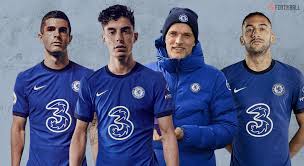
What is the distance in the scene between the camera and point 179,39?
4.80 m

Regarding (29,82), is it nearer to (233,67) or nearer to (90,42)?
(233,67)

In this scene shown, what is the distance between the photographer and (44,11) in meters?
7.93

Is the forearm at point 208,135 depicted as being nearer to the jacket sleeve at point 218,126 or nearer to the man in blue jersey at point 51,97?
the jacket sleeve at point 218,126

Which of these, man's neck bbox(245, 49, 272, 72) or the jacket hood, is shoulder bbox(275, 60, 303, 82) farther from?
the jacket hood

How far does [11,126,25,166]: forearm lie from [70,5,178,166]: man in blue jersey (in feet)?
3.41

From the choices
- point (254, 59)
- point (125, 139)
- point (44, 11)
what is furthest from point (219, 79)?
point (44, 11)

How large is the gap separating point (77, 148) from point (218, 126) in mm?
1179

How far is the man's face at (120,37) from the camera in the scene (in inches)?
174

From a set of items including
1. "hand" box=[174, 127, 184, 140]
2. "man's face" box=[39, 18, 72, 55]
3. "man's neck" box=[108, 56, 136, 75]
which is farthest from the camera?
"man's face" box=[39, 18, 72, 55]

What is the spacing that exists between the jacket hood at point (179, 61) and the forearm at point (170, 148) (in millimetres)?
714

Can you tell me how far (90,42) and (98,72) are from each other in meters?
3.36

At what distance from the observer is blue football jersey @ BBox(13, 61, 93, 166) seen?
202 inches

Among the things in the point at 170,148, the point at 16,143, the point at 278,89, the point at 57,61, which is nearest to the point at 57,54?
the point at 57,61

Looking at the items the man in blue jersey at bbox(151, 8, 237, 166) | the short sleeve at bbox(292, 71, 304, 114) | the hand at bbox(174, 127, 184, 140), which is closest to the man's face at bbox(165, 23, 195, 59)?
the man in blue jersey at bbox(151, 8, 237, 166)
